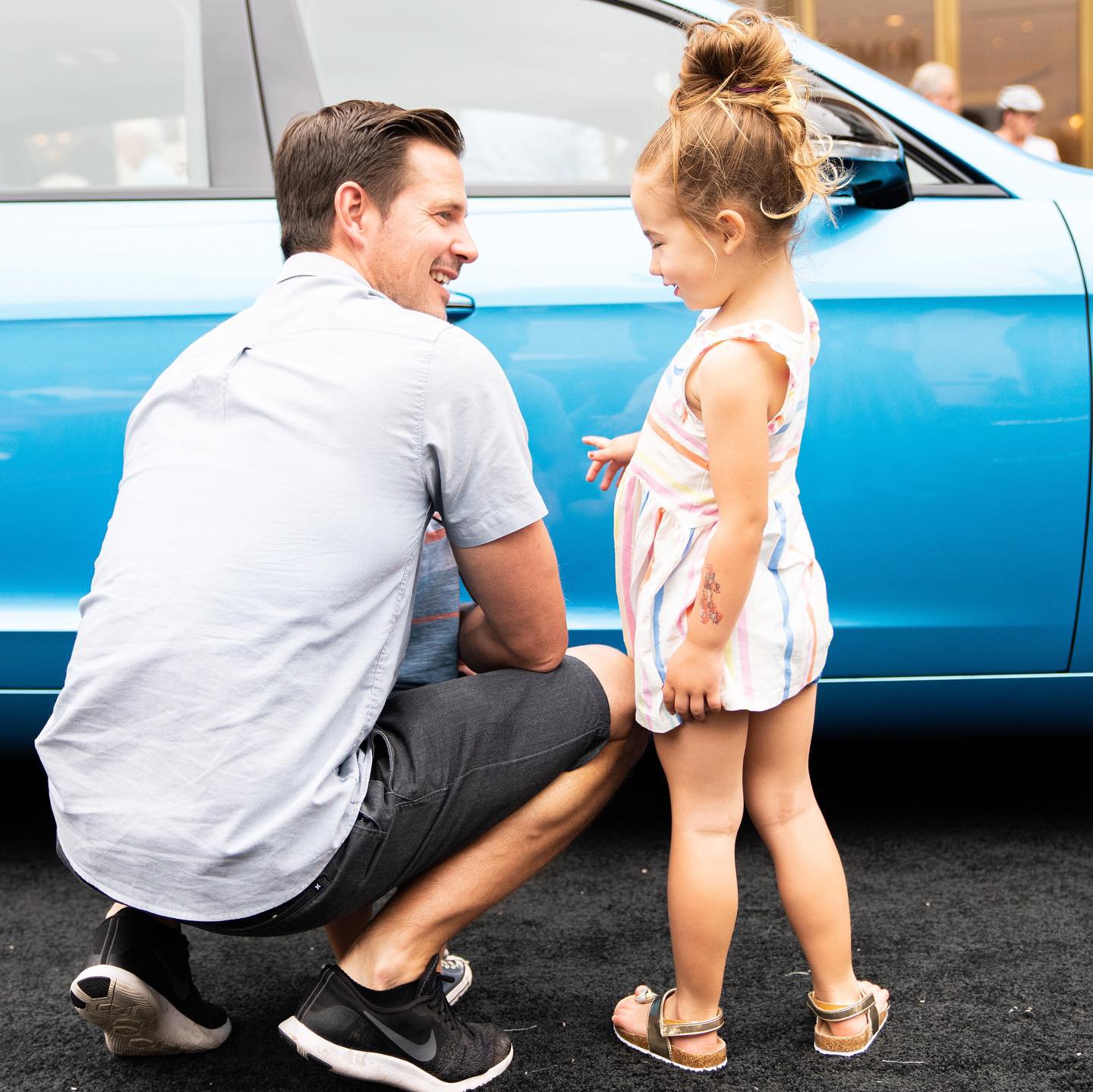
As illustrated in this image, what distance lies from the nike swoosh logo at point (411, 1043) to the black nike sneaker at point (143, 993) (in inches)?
10.9

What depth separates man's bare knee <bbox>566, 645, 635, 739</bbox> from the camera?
60.9 inches

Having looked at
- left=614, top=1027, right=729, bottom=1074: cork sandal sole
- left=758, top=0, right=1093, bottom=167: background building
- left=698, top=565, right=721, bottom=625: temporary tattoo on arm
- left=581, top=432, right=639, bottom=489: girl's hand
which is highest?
left=758, top=0, right=1093, bottom=167: background building

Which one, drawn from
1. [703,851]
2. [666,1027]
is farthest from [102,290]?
[666,1027]

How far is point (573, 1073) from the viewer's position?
1.56 m

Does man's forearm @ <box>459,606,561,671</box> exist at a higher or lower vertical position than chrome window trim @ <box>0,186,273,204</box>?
lower

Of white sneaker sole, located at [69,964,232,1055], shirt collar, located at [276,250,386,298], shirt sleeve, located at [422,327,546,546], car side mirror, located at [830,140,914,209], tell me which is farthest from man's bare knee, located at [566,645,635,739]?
car side mirror, located at [830,140,914,209]

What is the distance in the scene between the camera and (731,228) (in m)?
1.40

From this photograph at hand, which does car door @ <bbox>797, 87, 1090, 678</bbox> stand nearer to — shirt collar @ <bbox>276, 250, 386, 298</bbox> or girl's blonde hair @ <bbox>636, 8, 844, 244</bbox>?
girl's blonde hair @ <bbox>636, 8, 844, 244</bbox>

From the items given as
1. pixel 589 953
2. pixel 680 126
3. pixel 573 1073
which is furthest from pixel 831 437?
pixel 573 1073

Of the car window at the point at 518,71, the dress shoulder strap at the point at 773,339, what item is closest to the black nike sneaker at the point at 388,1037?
the dress shoulder strap at the point at 773,339

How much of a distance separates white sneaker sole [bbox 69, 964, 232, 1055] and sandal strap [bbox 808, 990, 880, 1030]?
72 cm

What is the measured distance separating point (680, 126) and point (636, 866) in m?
1.20

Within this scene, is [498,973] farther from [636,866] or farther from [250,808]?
[250,808]

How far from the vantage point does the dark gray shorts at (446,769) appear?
1366 mm
